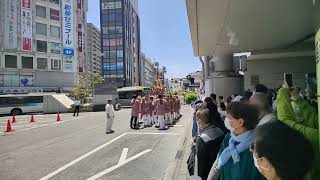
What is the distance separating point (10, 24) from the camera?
61.8 metres

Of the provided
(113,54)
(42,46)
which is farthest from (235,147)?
(113,54)

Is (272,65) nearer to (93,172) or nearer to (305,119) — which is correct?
(93,172)

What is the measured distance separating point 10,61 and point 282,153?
6702 cm

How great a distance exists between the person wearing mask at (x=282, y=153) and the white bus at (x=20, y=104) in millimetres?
43849

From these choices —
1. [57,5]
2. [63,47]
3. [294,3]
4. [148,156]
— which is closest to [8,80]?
[63,47]

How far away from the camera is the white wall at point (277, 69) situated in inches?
673

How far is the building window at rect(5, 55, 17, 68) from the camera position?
63825mm

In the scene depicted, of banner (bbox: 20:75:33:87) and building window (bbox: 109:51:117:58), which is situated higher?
building window (bbox: 109:51:117:58)

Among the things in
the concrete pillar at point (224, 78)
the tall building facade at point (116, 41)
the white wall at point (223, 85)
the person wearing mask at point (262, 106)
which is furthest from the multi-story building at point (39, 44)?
the person wearing mask at point (262, 106)

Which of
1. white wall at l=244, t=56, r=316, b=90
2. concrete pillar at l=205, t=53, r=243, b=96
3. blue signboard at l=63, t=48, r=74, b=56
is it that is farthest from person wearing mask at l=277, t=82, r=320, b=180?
blue signboard at l=63, t=48, r=74, b=56

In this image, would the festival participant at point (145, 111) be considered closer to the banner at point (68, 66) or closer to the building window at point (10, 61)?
the building window at point (10, 61)

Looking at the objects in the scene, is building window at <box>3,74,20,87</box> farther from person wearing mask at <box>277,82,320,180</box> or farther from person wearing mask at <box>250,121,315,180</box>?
person wearing mask at <box>250,121,315,180</box>

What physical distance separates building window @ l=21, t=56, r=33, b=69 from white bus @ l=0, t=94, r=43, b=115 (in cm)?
2300

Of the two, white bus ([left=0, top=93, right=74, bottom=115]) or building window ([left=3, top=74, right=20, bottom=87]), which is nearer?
white bus ([left=0, top=93, right=74, bottom=115])
